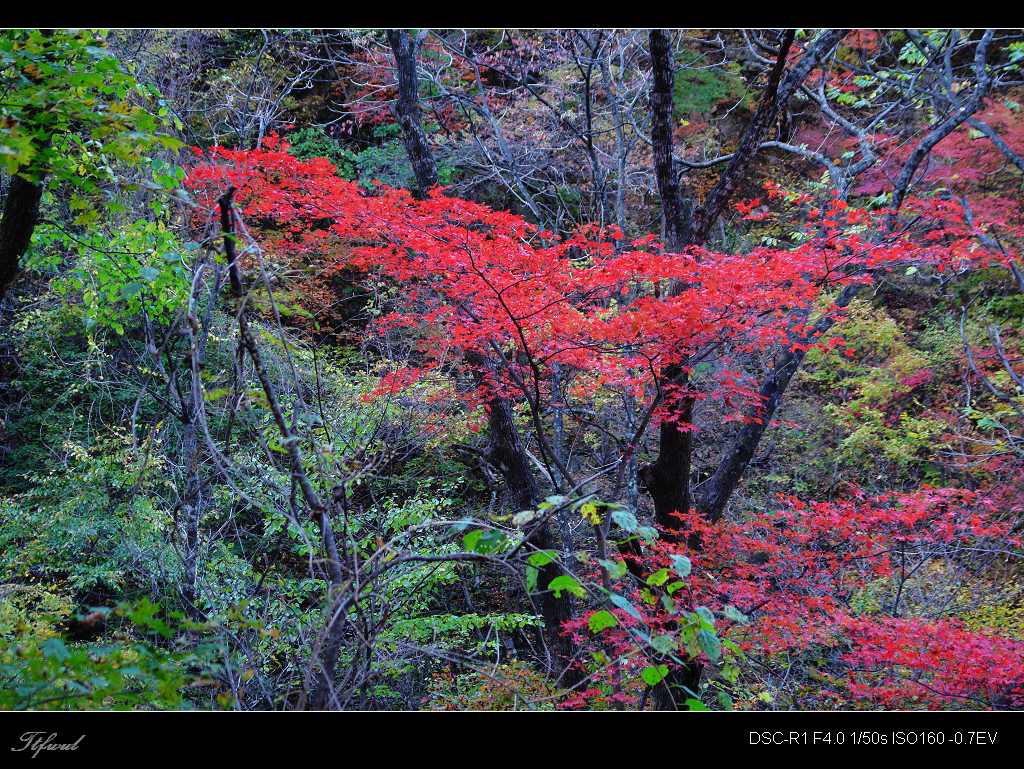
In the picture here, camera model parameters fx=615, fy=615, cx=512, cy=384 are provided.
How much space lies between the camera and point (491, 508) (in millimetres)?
7730

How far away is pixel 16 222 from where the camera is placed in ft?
10.1

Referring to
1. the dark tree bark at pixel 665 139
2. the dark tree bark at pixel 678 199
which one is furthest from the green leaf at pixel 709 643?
the dark tree bark at pixel 665 139

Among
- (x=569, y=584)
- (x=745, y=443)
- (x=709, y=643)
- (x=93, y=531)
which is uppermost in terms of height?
(x=569, y=584)

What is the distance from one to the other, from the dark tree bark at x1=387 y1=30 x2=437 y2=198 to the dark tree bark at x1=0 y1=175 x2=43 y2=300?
291 centimetres

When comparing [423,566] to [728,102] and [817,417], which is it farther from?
[728,102]

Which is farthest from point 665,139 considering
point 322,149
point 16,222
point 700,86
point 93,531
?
point 322,149

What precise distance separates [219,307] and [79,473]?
2458mm

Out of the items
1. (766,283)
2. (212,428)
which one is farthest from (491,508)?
(766,283)

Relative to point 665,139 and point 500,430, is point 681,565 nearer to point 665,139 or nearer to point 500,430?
point 665,139

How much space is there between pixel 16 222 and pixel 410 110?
10.5 ft

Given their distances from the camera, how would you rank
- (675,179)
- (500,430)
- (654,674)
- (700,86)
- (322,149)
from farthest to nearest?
(322,149)
(700,86)
(500,430)
(675,179)
(654,674)

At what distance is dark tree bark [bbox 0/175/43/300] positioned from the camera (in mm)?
3037

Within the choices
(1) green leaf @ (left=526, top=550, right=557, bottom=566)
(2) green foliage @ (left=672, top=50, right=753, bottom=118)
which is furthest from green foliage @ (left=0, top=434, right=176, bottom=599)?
(2) green foliage @ (left=672, top=50, right=753, bottom=118)

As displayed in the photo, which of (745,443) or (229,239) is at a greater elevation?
(229,239)
